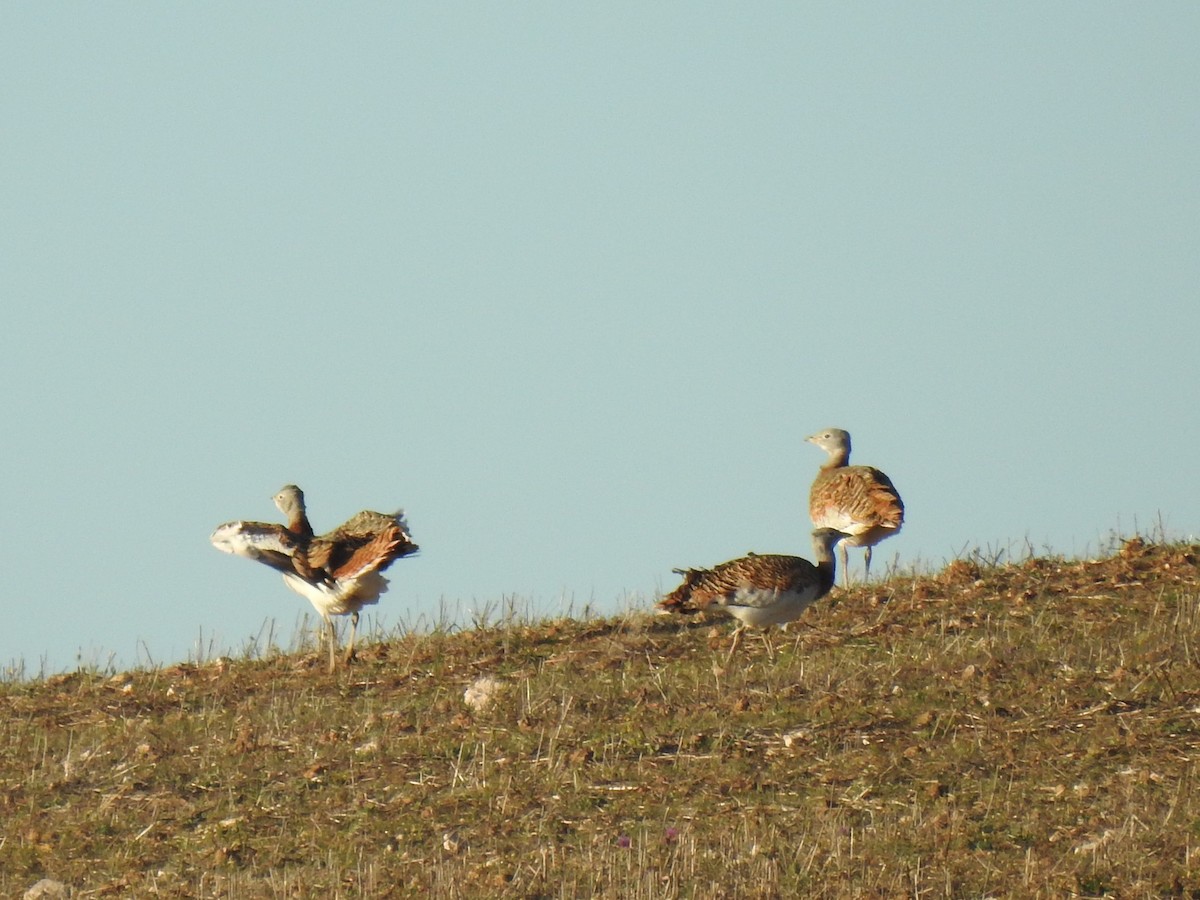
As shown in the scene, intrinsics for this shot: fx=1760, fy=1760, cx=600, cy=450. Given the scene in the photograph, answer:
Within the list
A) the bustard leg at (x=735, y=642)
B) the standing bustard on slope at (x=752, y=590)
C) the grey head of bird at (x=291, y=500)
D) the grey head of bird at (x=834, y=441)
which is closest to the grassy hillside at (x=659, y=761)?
the bustard leg at (x=735, y=642)

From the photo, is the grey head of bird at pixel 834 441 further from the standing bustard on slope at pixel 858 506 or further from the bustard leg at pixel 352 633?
the bustard leg at pixel 352 633

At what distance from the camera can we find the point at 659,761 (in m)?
10.9

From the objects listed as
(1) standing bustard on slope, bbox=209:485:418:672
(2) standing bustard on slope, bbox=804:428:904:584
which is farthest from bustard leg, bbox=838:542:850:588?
(1) standing bustard on slope, bbox=209:485:418:672

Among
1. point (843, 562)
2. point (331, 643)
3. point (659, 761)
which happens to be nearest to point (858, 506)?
point (843, 562)

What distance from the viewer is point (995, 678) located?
1209cm

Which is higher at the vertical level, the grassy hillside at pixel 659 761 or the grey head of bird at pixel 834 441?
the grey head of bird at pixel 834 441

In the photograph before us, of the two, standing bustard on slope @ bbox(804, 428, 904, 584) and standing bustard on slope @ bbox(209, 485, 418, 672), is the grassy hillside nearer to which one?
standing bustard on slope @ bbox(209, 485, 418, 672)

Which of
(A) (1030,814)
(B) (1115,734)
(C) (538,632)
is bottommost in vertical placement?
(A) (1030,814)

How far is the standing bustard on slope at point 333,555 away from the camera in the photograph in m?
14.1

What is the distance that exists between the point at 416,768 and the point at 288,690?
2478 millimetres

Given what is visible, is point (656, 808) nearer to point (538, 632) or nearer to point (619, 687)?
point (619, 687)

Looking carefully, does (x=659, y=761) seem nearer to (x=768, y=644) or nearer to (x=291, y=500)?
(x=768, y=644)

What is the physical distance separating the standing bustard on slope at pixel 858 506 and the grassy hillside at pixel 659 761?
228 centimetres

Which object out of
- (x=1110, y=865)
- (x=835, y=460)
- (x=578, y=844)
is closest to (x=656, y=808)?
(x=578, y=844)
